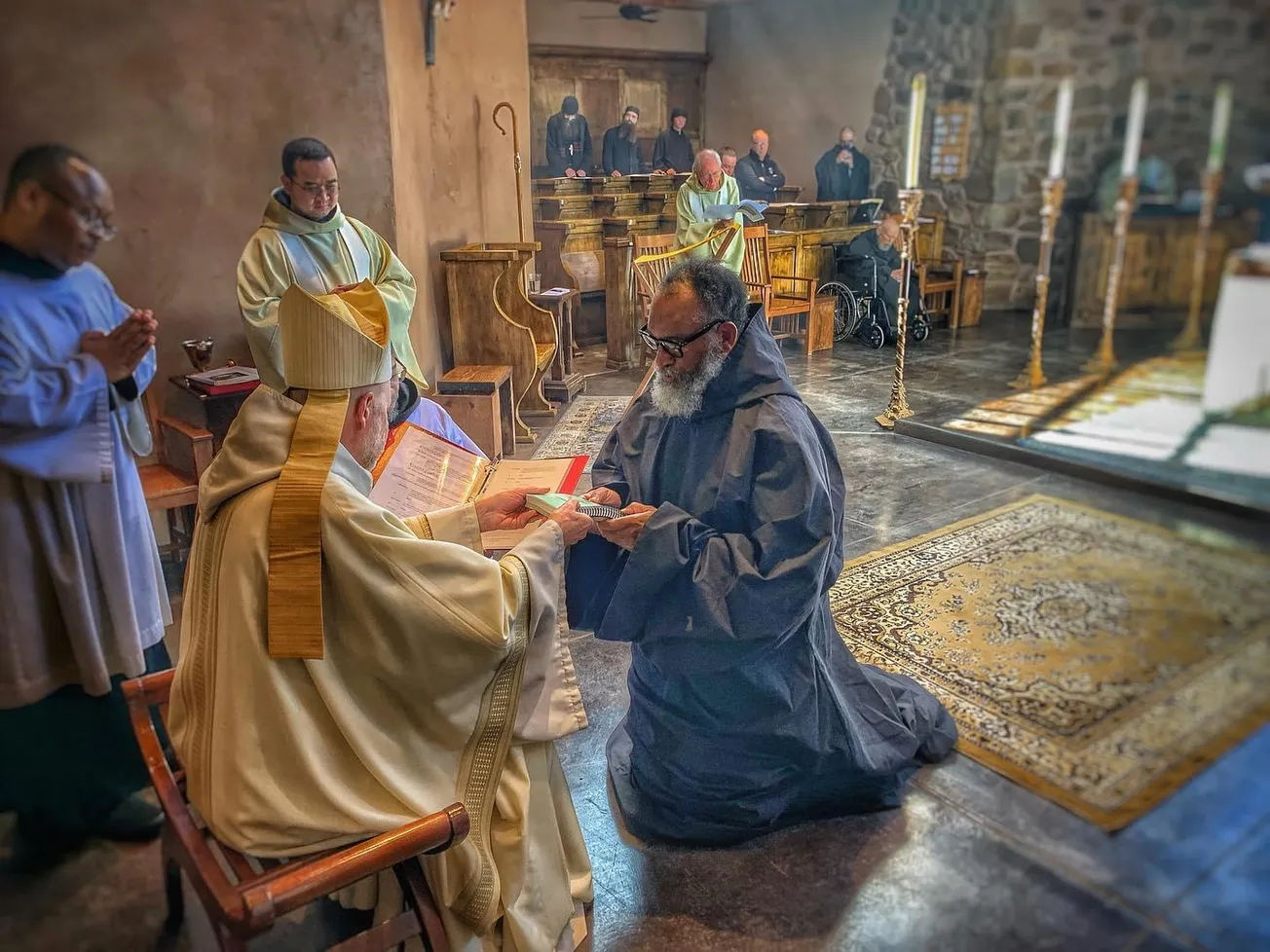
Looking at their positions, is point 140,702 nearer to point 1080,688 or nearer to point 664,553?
point 664,553

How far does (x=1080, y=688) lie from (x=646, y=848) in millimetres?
1098

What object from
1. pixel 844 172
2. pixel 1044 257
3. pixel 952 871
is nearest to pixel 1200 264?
pixel 1044 257

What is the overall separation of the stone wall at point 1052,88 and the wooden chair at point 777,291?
2398 mm

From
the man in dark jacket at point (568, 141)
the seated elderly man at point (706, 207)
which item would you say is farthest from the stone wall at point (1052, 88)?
the man in dark jacket at point (568, 141)

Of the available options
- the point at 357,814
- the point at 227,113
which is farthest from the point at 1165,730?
the point at 227,113

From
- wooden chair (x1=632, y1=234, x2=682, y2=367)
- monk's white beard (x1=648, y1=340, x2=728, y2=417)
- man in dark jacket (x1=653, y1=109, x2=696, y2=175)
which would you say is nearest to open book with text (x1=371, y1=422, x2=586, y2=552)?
monk's white beard (x1=648, y1=340, x2=728, y2=417)

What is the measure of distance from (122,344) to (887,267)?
212 cm

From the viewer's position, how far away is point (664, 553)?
2.00 m

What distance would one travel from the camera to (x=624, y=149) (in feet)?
33.0

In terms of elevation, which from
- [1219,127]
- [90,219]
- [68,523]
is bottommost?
[68,523]

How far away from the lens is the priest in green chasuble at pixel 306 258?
2967 millimetres

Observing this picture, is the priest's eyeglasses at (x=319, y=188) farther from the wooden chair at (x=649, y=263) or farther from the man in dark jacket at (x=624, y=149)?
the man in dark jacket at (x=624, y=149)

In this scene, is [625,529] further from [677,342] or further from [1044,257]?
[1044,257]

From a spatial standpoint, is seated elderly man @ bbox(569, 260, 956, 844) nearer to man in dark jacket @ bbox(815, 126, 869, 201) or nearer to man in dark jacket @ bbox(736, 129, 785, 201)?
man in dark jacket @ bbox(815, 126, 869, 201)
